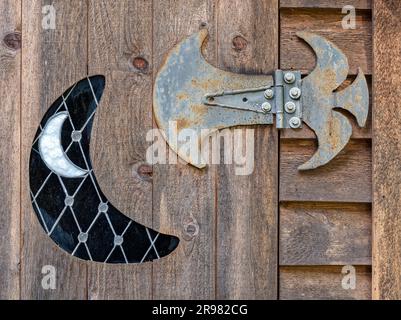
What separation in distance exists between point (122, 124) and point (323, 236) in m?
0.55

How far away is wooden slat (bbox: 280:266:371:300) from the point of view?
1.60 meters

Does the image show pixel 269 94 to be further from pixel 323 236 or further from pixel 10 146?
pixel 10 146

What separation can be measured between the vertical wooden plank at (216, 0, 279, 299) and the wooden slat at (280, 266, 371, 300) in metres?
0.03

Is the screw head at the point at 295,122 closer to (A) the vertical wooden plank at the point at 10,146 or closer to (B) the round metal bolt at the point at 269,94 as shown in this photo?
(B) the round metal bolt at the point at 269,94

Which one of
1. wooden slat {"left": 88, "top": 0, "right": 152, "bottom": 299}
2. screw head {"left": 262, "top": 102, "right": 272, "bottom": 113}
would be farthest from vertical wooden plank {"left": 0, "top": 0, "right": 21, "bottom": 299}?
screw head {"left": 262, "top": 102, "right": 272, "bottom": 113}

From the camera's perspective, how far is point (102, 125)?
159 centimetres

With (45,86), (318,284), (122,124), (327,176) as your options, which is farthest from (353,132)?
(45,86)

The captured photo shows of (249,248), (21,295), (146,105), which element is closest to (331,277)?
(249,248)

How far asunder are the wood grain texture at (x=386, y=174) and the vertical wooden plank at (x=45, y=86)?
27.6 inches

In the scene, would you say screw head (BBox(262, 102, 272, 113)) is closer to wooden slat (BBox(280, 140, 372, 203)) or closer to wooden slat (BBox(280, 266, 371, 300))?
wooden slat (BBox(280, 140, 372, 203))

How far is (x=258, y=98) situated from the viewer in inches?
63.0

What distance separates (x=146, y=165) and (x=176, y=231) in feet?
0.57
